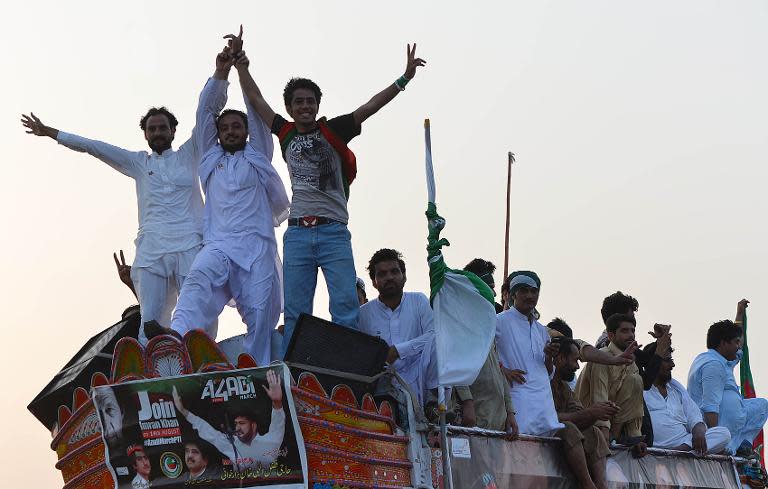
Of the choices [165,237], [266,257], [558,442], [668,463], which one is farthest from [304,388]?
[668,463]

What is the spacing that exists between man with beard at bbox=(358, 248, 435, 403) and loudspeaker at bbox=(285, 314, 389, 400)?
0.60m

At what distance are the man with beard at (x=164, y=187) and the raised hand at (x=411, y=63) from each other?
1.35 metres

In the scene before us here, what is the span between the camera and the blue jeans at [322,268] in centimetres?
828

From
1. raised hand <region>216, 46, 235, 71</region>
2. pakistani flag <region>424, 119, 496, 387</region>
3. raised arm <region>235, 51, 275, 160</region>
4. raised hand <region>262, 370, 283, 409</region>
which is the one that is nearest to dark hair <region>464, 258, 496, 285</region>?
pakistani flag <region>424, 119, 496, 387</region>

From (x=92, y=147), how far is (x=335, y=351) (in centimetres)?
293

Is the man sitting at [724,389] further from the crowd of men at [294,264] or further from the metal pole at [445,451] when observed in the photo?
the metal pole at [445,451]

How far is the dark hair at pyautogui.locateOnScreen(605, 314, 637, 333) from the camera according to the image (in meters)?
10.2

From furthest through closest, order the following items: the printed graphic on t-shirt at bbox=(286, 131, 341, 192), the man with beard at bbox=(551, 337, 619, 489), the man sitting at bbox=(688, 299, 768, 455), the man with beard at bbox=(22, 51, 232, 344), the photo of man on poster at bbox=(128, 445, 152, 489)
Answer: the man sitting at bbox=(688, 299, 768, 455)
the man with beard at bbox=(551, 337, 619, 489)
the man with beard at bbox=(22, 51, 232, 344)
the printed graphic on t-shirt at bbox=(286, 131, 341, 192)
the photo of man on poster at bbox=(128, 445, 152, 489)

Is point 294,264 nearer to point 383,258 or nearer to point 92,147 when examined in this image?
point 383,258

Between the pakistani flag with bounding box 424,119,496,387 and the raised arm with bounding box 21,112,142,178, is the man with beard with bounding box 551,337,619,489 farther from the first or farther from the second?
the raised arm with bounding box 21,112,142,178

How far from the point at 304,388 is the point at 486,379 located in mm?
1924

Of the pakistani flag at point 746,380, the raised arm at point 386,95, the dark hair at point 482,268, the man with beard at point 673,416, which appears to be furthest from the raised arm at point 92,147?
the pakistani flag at point 746,380

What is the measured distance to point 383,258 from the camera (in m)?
8.61

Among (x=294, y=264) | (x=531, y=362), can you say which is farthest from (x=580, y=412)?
(x=294, y=264)
